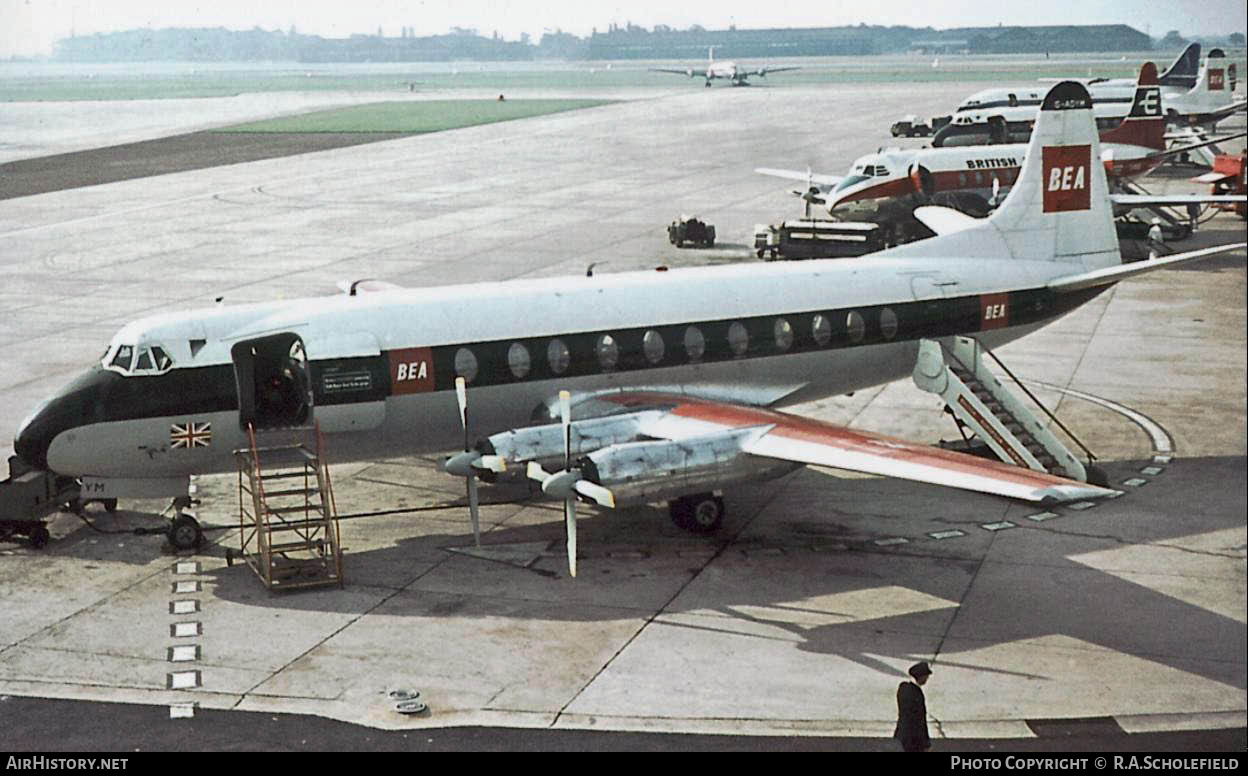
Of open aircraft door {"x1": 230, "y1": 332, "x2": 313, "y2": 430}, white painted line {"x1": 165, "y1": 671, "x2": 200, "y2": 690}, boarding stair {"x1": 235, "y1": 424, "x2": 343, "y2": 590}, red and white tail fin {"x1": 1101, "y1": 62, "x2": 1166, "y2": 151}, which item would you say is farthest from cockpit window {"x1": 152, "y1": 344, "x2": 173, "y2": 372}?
red and white tail fin {"x1": 1101, "y1": 62, "x2": 1166, "y2": 151}

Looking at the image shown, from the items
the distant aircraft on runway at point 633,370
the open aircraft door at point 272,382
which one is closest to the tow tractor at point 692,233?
the distant aircraft on runway at point 633,370

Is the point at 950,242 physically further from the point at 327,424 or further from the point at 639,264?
the point at 639,264

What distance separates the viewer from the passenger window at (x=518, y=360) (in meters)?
26.9

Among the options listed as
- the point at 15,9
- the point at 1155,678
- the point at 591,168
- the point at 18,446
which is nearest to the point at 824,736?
the point at 1155,678

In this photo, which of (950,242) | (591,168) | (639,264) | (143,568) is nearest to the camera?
(143,568)

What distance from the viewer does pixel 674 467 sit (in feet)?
78.3

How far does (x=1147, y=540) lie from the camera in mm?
24953

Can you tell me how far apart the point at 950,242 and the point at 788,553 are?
9589 millimetres

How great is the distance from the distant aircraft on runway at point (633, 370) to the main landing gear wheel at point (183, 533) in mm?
81

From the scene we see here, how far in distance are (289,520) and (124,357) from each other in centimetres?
440

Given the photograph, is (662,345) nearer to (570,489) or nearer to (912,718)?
(570,489)

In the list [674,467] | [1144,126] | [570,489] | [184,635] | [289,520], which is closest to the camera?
[184,635]

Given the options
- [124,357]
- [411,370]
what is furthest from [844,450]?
[124,357]

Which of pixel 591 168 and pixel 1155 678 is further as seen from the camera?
pixel 591 168
